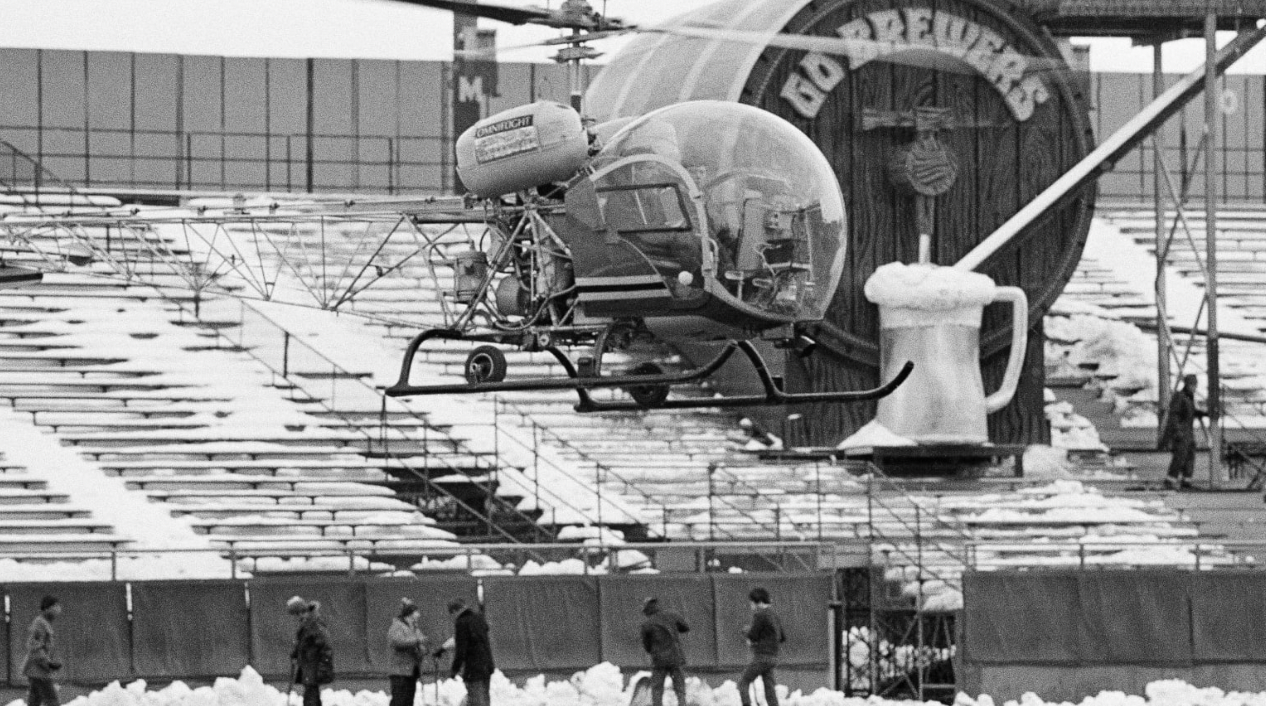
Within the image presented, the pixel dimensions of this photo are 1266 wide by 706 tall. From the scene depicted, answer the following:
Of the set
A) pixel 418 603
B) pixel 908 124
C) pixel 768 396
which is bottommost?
pixel 418 603

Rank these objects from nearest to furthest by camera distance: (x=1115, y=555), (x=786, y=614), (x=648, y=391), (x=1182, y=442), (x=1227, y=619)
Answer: (x=648, y=391) → (x=786, y=614) → (x=1227, y=619) → (x=1115, y=555) → (x=1182, y=442)

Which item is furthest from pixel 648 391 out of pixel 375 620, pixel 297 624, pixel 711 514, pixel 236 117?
pixel 236 117

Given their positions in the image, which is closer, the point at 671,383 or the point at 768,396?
the point at 768,396

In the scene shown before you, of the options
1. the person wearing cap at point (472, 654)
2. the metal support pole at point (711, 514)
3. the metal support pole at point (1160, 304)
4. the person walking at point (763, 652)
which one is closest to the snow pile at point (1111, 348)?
the metal support pole at point (1160, 304)

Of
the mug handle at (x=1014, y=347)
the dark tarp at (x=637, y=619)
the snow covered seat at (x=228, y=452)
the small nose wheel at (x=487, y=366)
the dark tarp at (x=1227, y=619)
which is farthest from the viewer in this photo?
the mug handle at (x=1014, y=347)

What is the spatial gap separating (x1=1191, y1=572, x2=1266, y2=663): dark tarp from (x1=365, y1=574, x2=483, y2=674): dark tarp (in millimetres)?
7027

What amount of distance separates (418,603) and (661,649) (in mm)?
3135

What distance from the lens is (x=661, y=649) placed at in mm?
24891

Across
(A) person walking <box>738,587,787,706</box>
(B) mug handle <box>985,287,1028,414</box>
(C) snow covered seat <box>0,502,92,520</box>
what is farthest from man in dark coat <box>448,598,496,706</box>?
(B) mug handle <box>985,287,1028,414</box>

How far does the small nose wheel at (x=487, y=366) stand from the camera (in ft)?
72.7

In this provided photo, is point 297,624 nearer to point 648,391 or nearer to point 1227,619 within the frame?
point 648,391

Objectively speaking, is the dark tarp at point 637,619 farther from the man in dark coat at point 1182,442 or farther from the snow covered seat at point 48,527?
the man in dark coat at point 1182,442

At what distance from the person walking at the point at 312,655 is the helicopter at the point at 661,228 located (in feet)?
9.75

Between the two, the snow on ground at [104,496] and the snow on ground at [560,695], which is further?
the snow on ground at [104,496]
